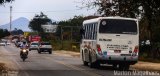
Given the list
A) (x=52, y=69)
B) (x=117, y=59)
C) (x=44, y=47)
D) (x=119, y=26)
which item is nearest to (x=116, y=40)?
(x=119, y=26)

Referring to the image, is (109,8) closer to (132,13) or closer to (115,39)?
(132,13)

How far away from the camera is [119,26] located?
29438 mm

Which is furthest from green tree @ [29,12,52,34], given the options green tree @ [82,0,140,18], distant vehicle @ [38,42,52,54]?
green tree @ [82,0,140,18]

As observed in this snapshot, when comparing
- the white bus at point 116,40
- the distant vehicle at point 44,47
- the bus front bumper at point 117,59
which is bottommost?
the distant vehicle at point 44,47

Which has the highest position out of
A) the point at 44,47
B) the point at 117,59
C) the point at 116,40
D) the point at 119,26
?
the point at 119,26

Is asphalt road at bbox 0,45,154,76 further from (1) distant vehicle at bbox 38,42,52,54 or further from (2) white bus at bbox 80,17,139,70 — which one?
(1) distant vehicle at bbox 38,42,52,54

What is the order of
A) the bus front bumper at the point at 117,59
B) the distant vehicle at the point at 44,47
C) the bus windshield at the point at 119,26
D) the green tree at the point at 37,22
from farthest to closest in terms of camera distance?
the green tree at the point at 37,22 → the distant vehicle at the point at 44,47 → the bus windshield at the point at 119,26 → the bus front bumper at the point at 117,59

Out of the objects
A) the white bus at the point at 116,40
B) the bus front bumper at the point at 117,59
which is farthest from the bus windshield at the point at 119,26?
the bus front bumper at the point at 117,59

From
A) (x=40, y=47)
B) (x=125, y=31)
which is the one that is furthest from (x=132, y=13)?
(x=40, y=47)

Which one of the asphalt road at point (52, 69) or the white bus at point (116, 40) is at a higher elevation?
the white bus at point (116, 40)

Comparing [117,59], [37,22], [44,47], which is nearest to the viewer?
[117,59]

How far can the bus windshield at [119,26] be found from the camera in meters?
29.4

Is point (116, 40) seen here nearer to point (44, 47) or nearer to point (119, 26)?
point (119, 26)

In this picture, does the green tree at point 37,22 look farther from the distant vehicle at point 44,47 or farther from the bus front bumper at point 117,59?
the bus front bumper at point 117,59
